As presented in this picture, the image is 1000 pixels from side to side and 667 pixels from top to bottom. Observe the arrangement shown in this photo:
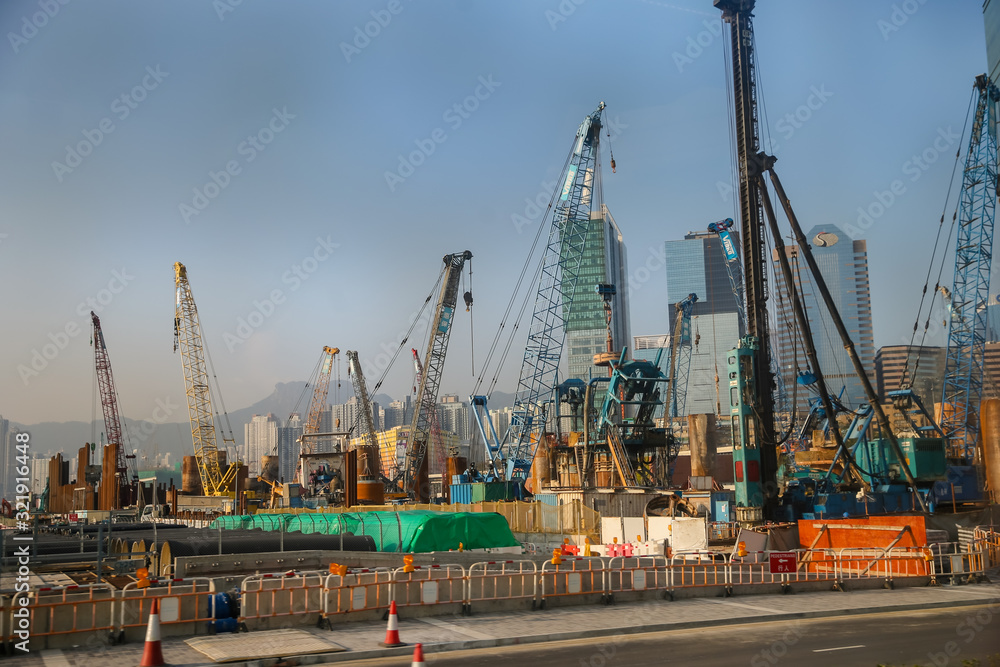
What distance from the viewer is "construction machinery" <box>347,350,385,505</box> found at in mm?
83500

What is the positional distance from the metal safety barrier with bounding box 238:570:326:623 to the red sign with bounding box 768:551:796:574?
43.7 feet

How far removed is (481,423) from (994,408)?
1982 inches

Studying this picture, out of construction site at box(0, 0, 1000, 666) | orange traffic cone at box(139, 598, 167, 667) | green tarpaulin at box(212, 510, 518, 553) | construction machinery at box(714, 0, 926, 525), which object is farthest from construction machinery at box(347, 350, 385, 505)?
orange traffic cone at box(139, 598, 167, 667)

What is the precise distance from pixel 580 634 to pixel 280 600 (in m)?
6.37

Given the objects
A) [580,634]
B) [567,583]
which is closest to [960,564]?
[567,583]

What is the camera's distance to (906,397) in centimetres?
5641

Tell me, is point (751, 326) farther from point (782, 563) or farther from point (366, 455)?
point (366, 455)

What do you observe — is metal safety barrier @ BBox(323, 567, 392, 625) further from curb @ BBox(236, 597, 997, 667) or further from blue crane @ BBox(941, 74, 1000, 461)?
blue crane @ BBox(941, 74, 1000, 461)

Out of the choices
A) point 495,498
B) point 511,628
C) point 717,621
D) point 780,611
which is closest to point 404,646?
point 511,628

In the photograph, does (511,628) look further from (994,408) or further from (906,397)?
(994,408)

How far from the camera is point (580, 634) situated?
56.2ft

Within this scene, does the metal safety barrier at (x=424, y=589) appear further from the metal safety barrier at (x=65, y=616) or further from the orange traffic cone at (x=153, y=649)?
the orange traffic cone at (x=153, y=649)

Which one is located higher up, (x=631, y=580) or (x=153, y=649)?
(x=153, y=649)

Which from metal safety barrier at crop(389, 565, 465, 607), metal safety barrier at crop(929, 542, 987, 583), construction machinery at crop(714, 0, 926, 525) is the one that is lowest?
metal safety barrier at crop(929, 542, 987, 583)
